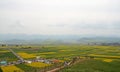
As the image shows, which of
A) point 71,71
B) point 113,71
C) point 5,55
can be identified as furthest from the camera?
point 5,55

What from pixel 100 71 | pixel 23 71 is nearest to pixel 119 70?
pixel 100 71

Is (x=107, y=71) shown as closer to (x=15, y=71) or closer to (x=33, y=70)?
(x=33, y=70)

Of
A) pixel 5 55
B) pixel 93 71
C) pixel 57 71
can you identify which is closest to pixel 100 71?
pixel 93 71

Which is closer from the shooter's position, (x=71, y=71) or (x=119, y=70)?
(x=71, y=71)

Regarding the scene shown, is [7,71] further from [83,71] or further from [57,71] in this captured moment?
[83,71]

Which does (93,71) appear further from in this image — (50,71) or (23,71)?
(23,71)

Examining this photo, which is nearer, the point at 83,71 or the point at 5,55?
the point at 83,71

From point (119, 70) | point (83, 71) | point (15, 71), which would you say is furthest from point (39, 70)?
point (119, 70)

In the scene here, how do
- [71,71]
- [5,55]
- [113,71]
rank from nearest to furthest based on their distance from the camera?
[71,71]
[113,71]
[5,55]
